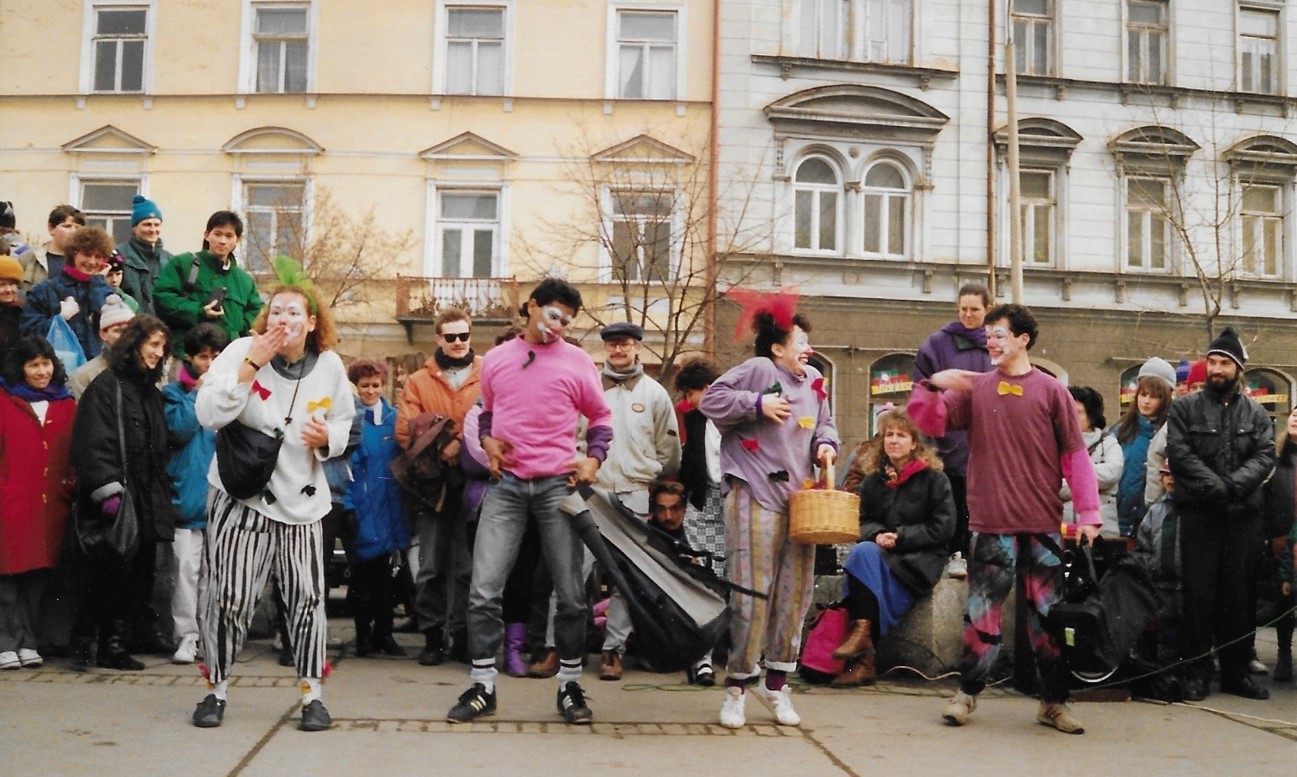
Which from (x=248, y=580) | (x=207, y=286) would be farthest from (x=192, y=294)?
(x=248, y=580)

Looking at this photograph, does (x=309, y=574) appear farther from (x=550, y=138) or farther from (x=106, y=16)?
(x=106, y=16)

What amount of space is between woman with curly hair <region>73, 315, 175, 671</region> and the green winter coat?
3.60ft

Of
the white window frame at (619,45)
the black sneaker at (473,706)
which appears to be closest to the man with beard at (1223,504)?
the black sneaker at (473,706)

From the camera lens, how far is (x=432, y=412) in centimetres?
833

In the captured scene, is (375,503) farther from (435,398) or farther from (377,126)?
(377,126)

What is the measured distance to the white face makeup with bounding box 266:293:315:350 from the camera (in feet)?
19.3

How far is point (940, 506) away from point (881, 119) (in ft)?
60.9

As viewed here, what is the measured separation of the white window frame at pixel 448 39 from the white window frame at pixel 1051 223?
1069 cm

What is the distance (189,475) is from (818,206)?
19.0m

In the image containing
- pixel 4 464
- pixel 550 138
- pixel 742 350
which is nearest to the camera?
pixel 4 464

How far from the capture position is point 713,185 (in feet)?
81.1

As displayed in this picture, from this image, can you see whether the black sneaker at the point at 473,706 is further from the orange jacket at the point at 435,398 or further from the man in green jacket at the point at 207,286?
the man in green jacket at the point at 207,286

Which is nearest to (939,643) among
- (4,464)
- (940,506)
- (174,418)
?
(940,506)

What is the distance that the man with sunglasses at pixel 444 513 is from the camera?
8.17 m
